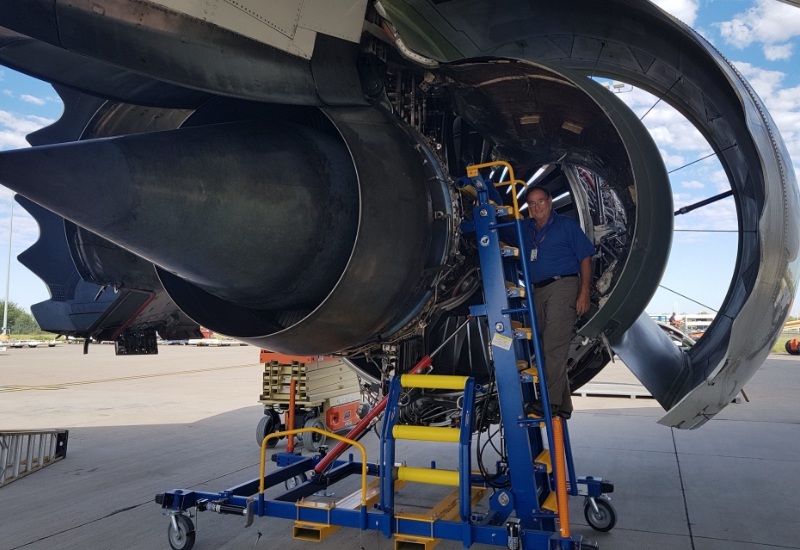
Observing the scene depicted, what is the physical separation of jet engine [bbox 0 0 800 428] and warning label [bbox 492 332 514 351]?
0.37 meters

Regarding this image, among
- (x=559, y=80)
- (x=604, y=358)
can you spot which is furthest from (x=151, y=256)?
(x=604, y=358)

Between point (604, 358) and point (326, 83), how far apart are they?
2.73 meters

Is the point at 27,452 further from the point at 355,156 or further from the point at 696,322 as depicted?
the point at 696,322

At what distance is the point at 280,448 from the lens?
22.5 feet

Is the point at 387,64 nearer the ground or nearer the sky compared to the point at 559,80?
nearer the sky

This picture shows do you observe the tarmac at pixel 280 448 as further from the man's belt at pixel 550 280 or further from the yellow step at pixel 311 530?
the man's belt at pixel 550 280

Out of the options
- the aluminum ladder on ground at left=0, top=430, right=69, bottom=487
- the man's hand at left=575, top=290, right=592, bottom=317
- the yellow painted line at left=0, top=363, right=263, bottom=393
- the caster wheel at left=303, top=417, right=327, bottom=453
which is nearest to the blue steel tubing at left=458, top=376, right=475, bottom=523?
the man's hand at left=575, top=290, right=592, bottom=317

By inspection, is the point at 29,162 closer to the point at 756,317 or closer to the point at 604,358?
the point at 756,317

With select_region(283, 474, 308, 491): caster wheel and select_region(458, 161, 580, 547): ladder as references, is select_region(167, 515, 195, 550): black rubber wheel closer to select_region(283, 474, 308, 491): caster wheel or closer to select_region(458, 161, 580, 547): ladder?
select_region(283, 474, 308, 491): caster wheel

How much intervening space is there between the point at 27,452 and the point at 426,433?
434 cm

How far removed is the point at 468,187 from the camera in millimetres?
3297

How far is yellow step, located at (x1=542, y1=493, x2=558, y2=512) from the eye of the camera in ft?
10.3

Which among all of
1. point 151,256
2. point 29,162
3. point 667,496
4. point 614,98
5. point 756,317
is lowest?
point 667,496

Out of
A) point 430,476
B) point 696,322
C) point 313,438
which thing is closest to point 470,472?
point 430,476
